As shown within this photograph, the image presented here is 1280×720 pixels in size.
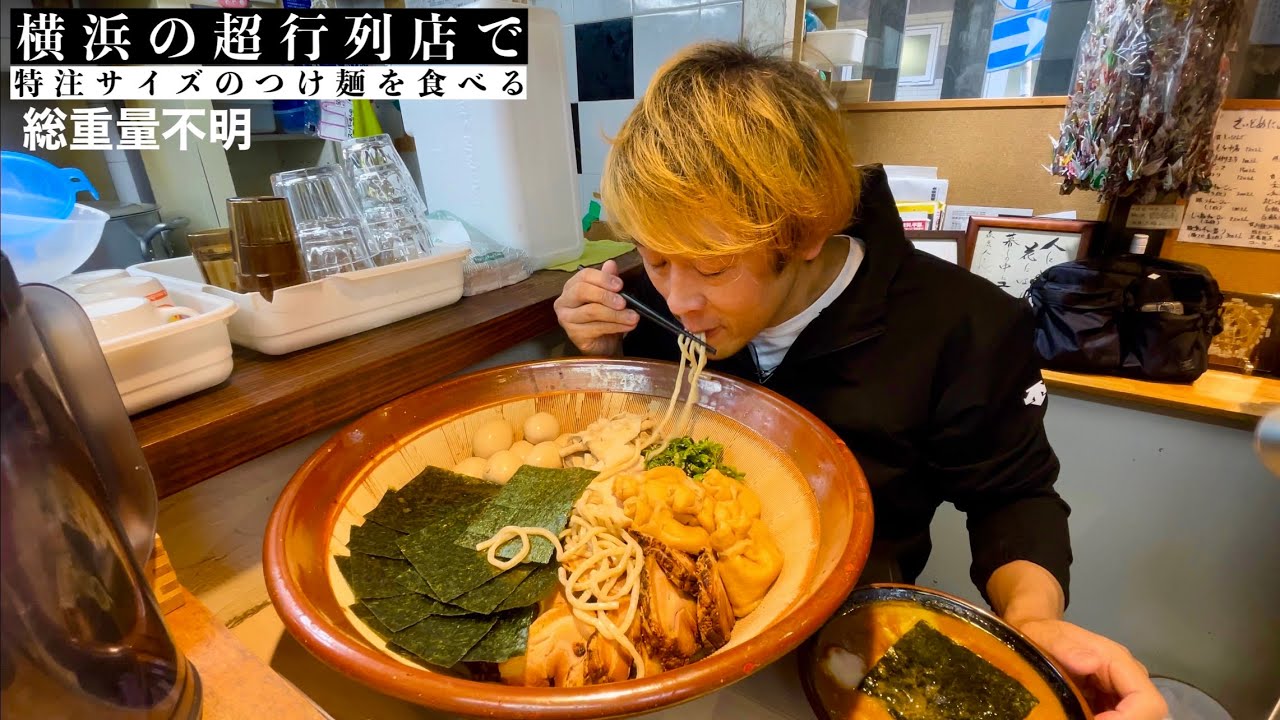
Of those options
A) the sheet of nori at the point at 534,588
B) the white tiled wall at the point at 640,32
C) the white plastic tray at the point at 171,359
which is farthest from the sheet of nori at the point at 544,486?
the white tiled wall at the point at 640,32

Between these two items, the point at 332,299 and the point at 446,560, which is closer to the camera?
the point at 446,560

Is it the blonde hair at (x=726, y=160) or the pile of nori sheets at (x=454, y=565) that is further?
the blonde hair at (x=726, y=160)

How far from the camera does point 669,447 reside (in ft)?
3.85

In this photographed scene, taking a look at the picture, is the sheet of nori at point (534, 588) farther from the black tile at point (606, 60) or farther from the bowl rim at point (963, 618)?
the black tile at point (606, 60)

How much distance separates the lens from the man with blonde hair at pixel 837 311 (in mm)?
1032

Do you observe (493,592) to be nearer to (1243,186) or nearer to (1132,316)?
(1132,316)

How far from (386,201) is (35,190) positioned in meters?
0.68

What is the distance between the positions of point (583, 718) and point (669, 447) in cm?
60

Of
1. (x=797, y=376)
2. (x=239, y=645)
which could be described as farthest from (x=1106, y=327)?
(x=239, y=645)

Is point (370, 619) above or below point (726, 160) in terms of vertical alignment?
below

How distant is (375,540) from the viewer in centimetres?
96

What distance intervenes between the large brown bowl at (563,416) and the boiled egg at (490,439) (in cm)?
2

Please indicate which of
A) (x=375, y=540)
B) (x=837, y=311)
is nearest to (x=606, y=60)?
(x=837, y=311)

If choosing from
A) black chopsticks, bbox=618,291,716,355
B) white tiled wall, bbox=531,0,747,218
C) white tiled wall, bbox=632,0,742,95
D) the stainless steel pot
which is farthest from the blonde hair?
the stainless steel pot
